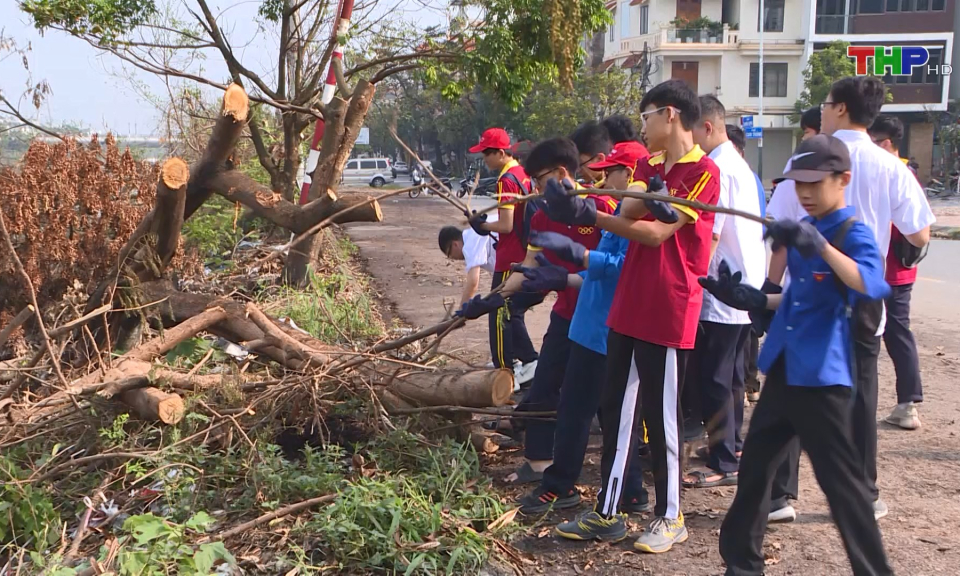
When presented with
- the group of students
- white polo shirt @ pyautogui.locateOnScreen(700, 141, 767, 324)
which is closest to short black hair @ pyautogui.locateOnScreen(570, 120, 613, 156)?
the group of students

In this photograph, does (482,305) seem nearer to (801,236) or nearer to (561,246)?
(561,246)

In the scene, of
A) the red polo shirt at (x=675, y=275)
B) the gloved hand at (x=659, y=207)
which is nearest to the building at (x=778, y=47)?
the red polo shirt at (x=675, y=275)

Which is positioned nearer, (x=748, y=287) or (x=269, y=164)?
(x=748, y=287)

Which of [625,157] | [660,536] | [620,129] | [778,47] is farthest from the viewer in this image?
[778,47]

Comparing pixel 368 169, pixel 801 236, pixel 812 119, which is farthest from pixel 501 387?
pixel 368 169

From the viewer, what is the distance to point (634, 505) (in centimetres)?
390

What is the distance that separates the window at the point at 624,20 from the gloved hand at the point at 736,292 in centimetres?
4295

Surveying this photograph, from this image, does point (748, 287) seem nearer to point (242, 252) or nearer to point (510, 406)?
point (510, 406)

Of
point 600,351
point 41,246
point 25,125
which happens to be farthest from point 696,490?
point 25,125

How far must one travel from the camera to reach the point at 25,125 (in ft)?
24.5

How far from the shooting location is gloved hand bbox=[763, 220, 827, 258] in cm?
271

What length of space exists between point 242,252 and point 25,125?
3.26 m

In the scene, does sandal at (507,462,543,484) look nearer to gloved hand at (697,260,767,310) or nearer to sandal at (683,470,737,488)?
sandal at (683,470,737,488)

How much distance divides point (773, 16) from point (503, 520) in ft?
131
